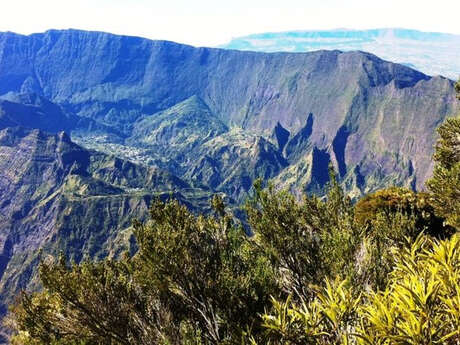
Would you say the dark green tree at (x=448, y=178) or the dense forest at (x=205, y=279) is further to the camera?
the dark green tree at (x=448, y=178)

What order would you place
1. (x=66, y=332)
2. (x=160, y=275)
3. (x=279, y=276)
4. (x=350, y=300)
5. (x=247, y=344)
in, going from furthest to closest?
1. (x=279, y=276)
2. (x=66, y=332)
3. (x=160, y=275)
4. (x=247, y=344)
5. (x=350, y=300)

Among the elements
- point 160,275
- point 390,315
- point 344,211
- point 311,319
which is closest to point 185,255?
point 160,275

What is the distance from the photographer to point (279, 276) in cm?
2300

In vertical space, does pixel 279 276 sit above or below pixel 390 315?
below

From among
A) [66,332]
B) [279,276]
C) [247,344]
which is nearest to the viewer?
[247,344]

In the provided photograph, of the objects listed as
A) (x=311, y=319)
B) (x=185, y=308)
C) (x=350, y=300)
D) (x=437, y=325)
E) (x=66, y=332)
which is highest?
(x=437, y=325)

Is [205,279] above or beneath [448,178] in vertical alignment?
beneath

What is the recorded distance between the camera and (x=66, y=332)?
20.7 meters

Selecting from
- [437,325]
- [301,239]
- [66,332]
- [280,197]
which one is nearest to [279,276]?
[301,239]

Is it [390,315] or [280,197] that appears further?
[280,197]

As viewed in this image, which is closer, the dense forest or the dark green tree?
the dense forest

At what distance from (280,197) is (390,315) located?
16217 mm

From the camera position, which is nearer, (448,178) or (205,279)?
(205,279)

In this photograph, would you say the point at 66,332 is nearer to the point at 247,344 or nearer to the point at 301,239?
the point at 247,344
